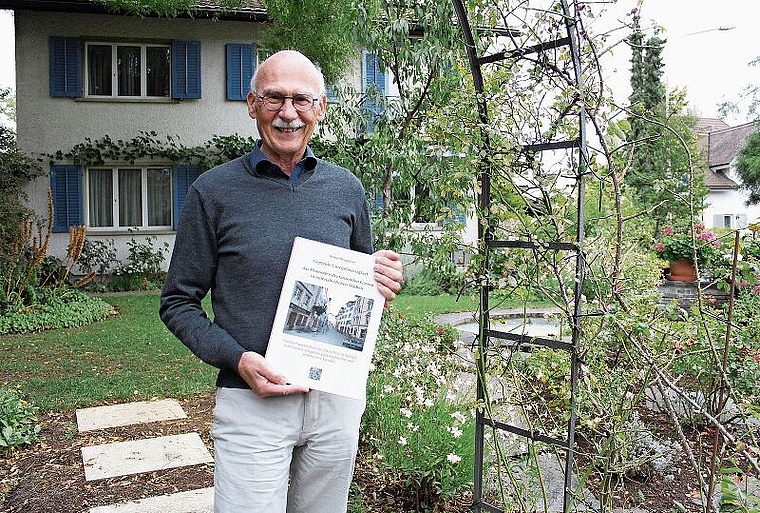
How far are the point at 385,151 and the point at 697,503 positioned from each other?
2.54 meters

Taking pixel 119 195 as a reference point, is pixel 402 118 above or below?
above

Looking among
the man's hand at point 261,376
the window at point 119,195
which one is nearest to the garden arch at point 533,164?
the man's hand at point 261,376

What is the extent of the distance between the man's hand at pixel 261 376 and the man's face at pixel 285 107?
1.89 ft

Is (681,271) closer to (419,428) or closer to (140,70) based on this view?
(419,428)

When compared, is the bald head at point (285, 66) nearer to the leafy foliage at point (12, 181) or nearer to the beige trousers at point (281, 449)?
the beige trousers at point (281, 449)

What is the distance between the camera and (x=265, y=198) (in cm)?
204

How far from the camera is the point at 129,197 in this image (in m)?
14.5

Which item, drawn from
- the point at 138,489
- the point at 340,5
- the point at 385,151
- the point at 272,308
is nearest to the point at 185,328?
the point at 272,308

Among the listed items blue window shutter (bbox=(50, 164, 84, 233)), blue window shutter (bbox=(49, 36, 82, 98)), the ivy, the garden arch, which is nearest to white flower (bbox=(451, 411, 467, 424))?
the garden arch

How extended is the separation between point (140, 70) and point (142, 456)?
38.3ft

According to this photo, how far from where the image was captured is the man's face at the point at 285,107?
2.01 m

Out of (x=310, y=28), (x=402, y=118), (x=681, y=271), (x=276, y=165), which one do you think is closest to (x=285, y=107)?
(x=276, y=165)

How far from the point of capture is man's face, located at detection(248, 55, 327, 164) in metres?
2.01

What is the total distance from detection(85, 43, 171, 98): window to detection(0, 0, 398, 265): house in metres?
0.02
